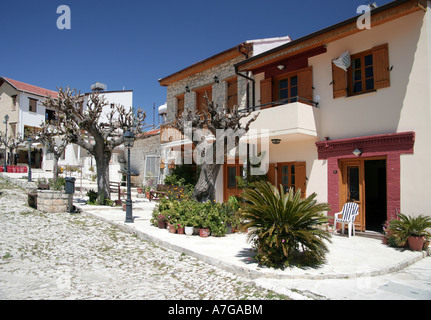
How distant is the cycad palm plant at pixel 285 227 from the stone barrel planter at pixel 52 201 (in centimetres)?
986

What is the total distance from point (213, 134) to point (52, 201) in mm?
7481

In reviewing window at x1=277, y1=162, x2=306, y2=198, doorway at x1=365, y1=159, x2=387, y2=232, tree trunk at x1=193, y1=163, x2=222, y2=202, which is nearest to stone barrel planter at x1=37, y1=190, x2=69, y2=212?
tree trunk at x1=193, y1=163, x2=222, y2=202

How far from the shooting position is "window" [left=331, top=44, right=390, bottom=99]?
9.03m

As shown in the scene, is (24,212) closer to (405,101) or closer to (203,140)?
(203,140)

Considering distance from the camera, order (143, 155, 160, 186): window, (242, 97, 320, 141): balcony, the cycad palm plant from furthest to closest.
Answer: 1. (143, 155, 160, 186): window
2. (242, 97, 320, 141): balcony
3. the cycad palm plant

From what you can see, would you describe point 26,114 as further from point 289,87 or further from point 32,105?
point 289,87

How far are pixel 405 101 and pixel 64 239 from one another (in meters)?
10.2

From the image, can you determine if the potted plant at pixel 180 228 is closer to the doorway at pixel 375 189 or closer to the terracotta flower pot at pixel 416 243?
the terracotta flower pot at pixel 416 243

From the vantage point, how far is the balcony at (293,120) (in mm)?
9977

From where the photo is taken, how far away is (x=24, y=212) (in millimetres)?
12367

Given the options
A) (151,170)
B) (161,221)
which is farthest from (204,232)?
(151,170)

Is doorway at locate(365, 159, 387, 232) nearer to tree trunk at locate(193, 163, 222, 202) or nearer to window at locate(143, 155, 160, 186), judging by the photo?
tree trunk at locate(193, 163, 222, 202)

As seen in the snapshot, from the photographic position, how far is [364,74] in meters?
9.70

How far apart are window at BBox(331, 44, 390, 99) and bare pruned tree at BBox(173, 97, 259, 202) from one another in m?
2.94
